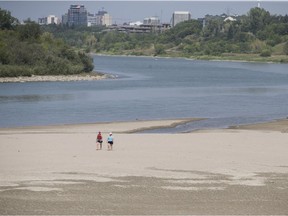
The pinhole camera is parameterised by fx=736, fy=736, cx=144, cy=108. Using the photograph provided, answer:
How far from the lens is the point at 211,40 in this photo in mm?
147750

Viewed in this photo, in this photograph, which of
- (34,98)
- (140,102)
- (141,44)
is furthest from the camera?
(141,44)

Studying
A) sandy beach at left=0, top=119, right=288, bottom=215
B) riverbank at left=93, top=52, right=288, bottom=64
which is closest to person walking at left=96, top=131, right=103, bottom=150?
sandy beach at left=0, top=119, right=288, bottom=215

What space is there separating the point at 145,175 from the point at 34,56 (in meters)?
51.1

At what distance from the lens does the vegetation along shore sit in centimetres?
6619

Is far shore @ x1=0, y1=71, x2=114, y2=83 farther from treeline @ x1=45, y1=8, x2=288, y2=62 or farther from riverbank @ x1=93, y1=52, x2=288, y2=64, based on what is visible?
treeline @ x1=45, y1=8, x2=288, y2=62

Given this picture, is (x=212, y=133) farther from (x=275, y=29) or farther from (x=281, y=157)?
(x=275, y=29)

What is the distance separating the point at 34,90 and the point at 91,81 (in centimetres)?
1192

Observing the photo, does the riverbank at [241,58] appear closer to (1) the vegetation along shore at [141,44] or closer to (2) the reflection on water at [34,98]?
(1) the vegetation along shore at [141,44]

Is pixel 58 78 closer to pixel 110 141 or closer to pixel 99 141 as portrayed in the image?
pixel 99 141

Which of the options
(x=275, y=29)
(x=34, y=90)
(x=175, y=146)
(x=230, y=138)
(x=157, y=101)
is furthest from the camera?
(x=275, y=29)

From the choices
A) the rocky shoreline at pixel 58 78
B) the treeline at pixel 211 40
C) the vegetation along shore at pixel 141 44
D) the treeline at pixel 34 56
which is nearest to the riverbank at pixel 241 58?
the vegetation along shore at pixel 141 44

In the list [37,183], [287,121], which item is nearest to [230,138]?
[287,121]

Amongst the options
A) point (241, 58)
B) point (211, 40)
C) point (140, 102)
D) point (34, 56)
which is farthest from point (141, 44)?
point (140, 102)

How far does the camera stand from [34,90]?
169 feet
